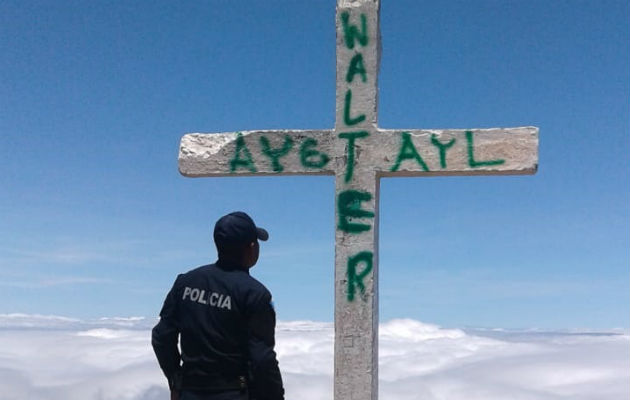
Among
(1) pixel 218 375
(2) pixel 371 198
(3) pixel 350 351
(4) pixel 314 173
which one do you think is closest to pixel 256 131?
(4) pixel 314 173

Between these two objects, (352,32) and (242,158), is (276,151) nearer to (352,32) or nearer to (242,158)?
(242,158)

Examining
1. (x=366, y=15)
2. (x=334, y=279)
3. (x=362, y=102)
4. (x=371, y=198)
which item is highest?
(x=366, y=15)

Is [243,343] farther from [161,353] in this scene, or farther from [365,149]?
[365,149]

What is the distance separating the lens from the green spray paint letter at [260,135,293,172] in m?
6.28

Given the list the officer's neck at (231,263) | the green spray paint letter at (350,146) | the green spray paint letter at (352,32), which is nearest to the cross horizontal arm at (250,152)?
the green spray paint letter at (350,146)

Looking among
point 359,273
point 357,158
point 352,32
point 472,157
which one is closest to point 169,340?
point 359,273

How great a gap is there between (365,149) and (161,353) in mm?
2319

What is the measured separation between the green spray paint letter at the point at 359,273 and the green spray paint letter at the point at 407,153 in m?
0.74

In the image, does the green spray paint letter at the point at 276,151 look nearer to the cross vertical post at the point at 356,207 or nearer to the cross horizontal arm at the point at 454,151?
→ the cross vertical post at the point at 356,207

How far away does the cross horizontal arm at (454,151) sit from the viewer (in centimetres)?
595

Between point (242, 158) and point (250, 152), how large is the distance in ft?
0.28

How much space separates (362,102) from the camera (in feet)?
20.3

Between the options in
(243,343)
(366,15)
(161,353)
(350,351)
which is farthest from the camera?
(366,15)

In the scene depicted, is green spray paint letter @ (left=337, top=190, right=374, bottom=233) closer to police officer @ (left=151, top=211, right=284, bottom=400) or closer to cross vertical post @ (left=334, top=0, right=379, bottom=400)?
cross vertical post @ (left=334, top=0, right=379, bottom=400)
